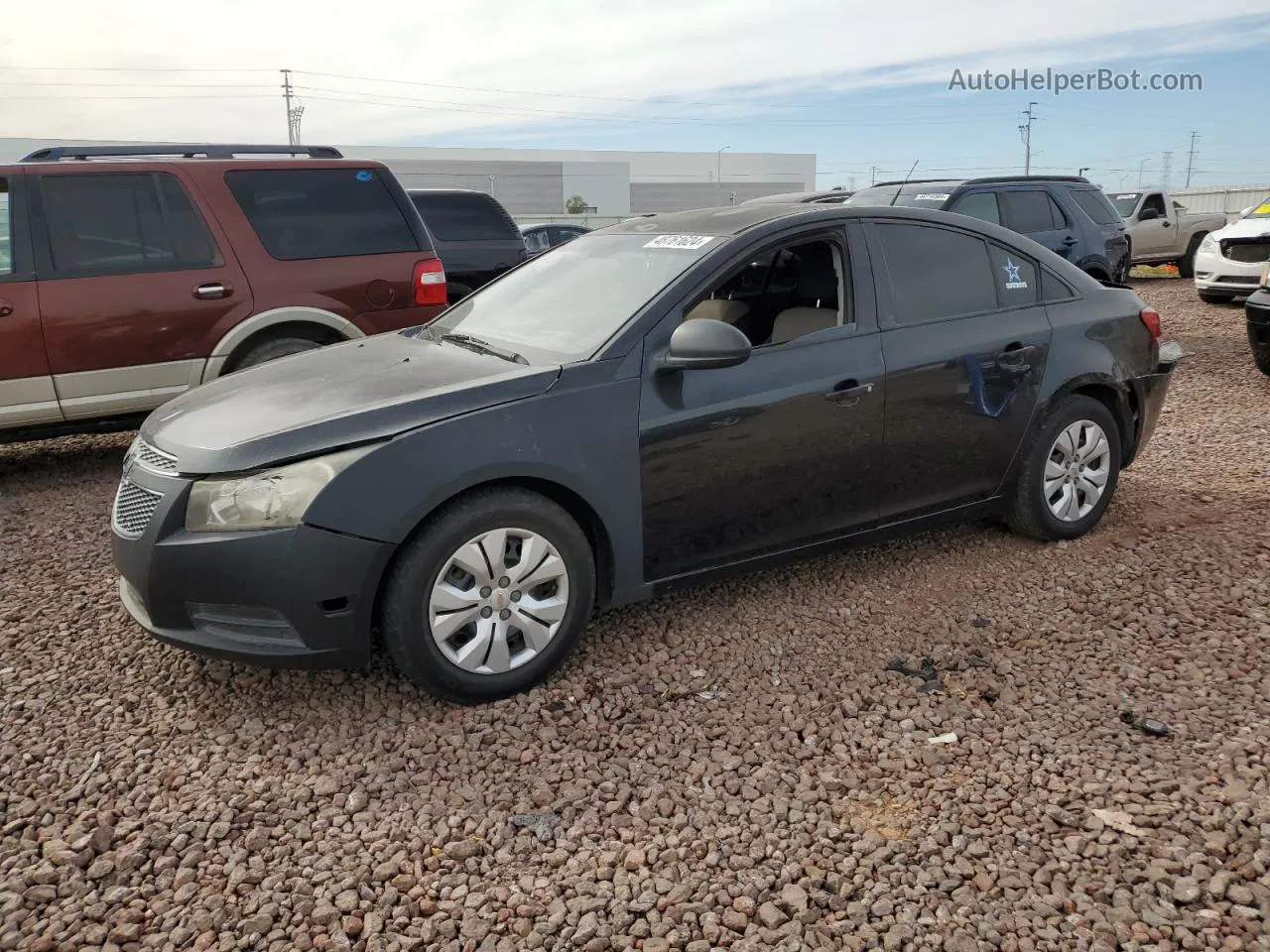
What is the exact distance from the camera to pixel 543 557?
3.41m

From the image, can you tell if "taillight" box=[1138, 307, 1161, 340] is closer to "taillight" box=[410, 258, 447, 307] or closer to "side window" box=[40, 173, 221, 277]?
"taillight" box=[410, 258, 447, 307]

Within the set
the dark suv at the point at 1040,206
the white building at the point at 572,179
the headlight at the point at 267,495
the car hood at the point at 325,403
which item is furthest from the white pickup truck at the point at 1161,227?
the white building at the point at 572,179

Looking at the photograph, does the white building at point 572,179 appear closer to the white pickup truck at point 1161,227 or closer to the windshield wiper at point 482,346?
the white pickup truck at point 1161,227

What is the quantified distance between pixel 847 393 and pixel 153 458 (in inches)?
103

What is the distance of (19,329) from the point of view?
5609 mm

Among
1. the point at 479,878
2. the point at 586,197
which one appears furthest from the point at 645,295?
the point at 586,197

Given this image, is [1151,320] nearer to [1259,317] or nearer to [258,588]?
[1259,317]

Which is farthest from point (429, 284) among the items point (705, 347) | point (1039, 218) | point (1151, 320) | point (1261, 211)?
point (1261, 211)

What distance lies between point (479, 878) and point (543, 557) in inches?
43.9

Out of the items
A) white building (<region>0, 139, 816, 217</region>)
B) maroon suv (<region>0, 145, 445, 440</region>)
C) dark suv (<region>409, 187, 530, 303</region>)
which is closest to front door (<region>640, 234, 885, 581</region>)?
maroon suv (<region>0, 145, 445, 440</region>)

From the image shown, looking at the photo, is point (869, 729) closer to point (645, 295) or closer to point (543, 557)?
point (543, 557)

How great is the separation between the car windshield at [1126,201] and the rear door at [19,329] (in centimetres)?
1833

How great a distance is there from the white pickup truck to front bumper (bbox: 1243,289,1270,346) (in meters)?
11.0

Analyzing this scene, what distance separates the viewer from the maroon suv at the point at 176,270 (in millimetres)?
5711
